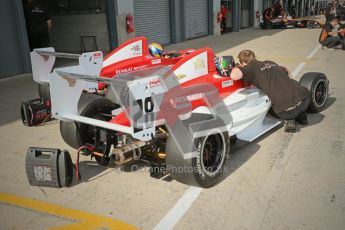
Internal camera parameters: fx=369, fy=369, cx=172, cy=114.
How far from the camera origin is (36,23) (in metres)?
10.3

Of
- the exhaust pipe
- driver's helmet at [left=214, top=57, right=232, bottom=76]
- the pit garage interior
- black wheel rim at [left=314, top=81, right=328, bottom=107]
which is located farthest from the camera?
the pit garage interior

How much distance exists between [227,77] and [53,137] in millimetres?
2686

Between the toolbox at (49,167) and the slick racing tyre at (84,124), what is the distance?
1.91 feet

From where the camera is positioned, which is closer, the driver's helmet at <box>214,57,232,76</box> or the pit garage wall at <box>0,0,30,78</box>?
the driver's helmet at <box>214,57,232,76</box>

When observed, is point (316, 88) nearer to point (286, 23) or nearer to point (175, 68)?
point (175, 68)

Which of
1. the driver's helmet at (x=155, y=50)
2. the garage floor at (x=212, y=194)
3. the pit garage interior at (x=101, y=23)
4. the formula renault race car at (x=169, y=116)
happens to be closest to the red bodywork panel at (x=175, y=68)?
the formula renault race car at (x=169, y=116)

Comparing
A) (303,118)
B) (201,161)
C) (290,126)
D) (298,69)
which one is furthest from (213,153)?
(298,69)

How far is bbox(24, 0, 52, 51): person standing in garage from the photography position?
10.2 meters

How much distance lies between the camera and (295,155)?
4.47 m

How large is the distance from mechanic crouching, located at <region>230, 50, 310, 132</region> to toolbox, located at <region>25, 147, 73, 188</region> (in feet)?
7.88

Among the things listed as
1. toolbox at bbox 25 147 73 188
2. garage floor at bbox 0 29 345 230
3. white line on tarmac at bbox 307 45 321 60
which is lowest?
white line on tarmac at bbox 307 45 321 60

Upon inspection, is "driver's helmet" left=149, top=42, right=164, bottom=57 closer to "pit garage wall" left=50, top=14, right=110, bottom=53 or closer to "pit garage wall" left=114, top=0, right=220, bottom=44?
"pit garage wall" left=114, top=0, right=220, bottom=44

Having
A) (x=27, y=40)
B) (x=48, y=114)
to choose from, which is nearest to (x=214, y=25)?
(x=27, y=40)

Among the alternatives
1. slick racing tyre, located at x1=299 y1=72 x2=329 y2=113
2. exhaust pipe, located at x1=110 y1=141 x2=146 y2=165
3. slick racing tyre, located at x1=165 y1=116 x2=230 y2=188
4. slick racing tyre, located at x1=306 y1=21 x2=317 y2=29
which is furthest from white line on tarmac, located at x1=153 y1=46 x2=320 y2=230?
slick racing tyre, located at x1=306 y1=21 x2=317 y2=29
